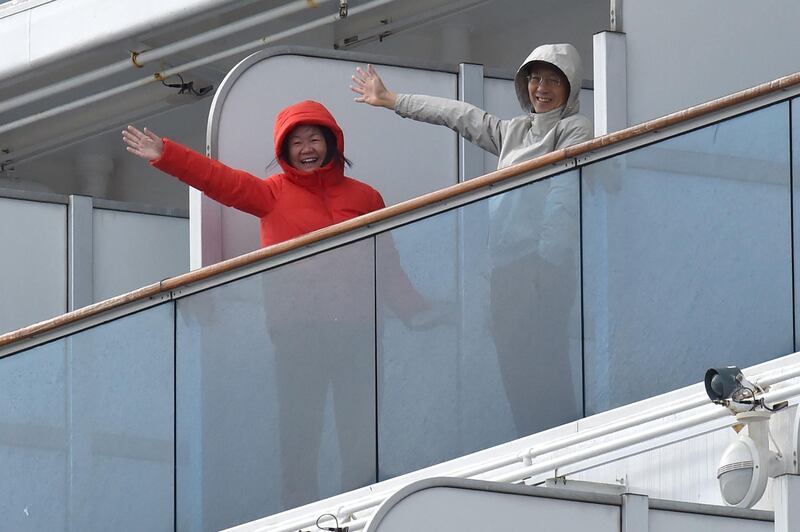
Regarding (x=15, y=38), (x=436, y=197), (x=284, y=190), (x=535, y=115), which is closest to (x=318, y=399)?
(x=436, y=197)

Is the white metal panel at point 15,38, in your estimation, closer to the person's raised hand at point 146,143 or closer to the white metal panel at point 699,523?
the person's raised hand at point 146,143

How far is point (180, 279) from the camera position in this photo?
6668 mm

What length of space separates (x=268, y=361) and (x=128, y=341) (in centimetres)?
58

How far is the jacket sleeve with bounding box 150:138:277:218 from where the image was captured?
7.60 m

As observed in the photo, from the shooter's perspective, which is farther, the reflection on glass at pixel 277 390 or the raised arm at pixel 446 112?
the raised arm at pixel 446 112

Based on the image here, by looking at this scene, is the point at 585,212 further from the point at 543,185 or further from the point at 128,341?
the point at 128,341

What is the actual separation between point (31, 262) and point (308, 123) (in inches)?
166

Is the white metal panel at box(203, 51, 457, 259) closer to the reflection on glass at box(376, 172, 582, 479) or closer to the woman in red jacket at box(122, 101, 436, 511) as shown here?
the woman in red jacket at box(122, 101, 436, 511)

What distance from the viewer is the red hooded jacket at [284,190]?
7.59m

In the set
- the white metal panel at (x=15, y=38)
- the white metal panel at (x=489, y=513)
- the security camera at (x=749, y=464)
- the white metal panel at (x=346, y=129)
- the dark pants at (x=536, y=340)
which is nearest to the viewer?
the white metal panel at (x=489, y=513)

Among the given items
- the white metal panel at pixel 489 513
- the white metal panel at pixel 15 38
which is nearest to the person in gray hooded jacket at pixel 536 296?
the white metal panel at pixel 489 513

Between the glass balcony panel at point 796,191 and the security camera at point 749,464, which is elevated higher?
the glass balcony panel at point 796,191

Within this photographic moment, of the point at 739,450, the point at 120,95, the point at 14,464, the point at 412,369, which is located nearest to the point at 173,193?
the point at 120,95

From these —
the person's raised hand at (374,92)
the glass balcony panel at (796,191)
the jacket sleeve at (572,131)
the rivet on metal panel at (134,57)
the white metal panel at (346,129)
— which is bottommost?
the glass balcony panel at (796,191)
